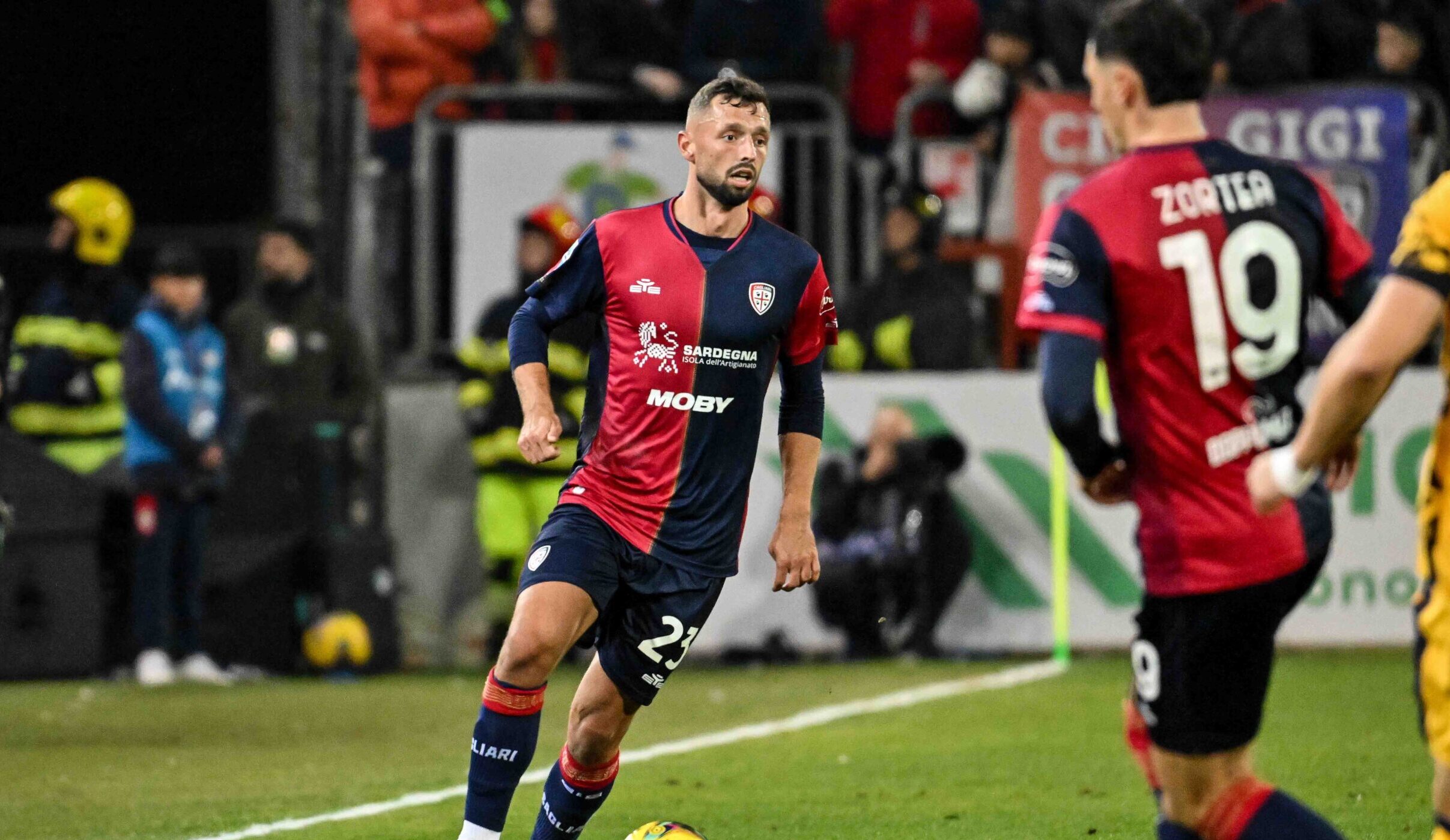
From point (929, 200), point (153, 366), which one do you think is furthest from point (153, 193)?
point (929, 200)

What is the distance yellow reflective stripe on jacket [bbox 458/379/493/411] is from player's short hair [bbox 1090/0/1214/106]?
818 centimetres

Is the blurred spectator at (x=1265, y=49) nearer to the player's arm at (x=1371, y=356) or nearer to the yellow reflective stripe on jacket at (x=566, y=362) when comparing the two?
the yellow reflective stripe on jacket at (x=566, y=362)

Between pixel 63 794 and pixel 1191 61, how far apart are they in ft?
17.3

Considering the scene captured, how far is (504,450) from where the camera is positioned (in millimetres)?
12094

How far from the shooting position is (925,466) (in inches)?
483

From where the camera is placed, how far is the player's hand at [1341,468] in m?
4.42

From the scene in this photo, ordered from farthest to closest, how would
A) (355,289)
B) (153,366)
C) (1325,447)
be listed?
1. (355,289)
2. (153,366)
3. (1325,447)

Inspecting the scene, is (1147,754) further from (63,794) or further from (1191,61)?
(63,794)

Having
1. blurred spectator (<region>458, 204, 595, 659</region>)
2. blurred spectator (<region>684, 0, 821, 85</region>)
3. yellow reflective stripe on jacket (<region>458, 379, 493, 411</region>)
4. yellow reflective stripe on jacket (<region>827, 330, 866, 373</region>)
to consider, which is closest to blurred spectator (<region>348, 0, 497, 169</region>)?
blurred spectator (<region>684, 0, 821, 85</region>)

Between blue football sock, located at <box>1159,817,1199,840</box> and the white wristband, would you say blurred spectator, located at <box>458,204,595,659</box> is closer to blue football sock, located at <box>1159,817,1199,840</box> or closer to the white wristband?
blue football sock, located at <box>1159,817,1199,840</box>

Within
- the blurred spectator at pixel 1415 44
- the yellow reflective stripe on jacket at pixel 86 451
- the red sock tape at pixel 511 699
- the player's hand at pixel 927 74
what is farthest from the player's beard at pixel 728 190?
the blurred spectator at pixel 1415 44

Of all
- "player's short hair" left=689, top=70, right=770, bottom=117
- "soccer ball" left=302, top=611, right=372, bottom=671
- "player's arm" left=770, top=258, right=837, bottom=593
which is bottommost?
"soccer ball" left=302, top=611, right=372, bottom=671

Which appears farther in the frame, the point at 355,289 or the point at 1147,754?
the point at 355,289

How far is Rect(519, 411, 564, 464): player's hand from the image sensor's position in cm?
544
